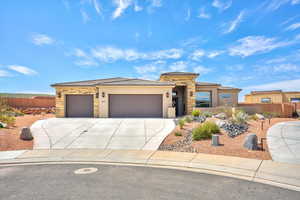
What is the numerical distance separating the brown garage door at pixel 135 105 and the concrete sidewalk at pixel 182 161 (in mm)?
9548

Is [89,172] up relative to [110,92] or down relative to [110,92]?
down

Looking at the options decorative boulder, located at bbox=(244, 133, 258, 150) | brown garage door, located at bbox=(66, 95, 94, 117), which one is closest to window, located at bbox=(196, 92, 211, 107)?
brown garage door, located at bbox=(66, 95, 94, 117)

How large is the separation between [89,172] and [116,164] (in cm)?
97

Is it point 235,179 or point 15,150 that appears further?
point 15,150

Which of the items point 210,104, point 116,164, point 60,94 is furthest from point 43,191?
point 210,104

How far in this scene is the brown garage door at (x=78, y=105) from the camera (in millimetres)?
17547

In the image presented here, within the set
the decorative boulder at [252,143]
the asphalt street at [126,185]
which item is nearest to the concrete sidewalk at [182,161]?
the asphalt street at [126,185]

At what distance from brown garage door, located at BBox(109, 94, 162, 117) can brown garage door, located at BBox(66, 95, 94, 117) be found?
2.32 metres

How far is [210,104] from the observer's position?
21797 mm

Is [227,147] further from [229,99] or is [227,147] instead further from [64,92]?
[229,99]

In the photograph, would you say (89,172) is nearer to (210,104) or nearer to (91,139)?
(91,139)

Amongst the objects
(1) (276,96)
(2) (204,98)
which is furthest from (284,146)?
(1) (276,96)

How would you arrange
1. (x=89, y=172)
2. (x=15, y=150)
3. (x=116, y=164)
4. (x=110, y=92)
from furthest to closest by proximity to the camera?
1. (x=110, y=92)
2. (x=15, y=150)
3. (x=116, y=164)
4. (x=89, y=172)

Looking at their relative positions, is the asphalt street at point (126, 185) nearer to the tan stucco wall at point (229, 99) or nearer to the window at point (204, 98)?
the window at point (204, 98)
